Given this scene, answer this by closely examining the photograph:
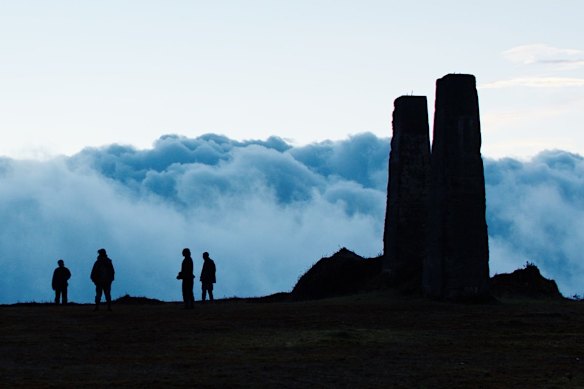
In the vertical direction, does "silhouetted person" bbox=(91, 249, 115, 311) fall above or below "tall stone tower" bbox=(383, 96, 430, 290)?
below

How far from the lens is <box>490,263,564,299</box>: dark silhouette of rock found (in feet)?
106

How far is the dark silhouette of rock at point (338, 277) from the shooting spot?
35.9 metres

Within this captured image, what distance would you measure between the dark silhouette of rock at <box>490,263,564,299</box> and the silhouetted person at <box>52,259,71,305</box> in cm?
1374

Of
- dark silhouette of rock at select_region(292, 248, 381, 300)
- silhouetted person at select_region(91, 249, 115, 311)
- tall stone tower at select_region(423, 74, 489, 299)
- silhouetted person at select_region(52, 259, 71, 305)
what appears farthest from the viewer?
dark silhouette of rock at select_region(292, 248, 381, 300)

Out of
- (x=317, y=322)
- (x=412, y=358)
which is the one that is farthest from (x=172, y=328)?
(x=412, y=358)

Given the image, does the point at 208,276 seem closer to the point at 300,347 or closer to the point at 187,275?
the point at 187,275

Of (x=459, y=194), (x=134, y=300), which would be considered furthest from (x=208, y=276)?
(x=459, y=194)

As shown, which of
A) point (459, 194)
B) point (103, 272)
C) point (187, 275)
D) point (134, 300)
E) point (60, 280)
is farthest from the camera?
point (134, 300)

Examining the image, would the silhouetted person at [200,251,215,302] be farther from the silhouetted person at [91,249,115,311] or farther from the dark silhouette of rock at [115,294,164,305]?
the silhouetted person at [91,249,115,311]

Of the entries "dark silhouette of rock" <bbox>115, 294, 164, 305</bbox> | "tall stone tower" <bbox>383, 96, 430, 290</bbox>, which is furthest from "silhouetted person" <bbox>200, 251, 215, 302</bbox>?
"tall stone tower" <bbox>383, 96, 430, 290</bbox>

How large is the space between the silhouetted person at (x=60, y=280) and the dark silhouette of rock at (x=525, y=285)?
13736mm

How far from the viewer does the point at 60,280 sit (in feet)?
103

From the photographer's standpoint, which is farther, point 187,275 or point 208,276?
point 208,276

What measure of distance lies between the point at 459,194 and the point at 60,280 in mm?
12876
